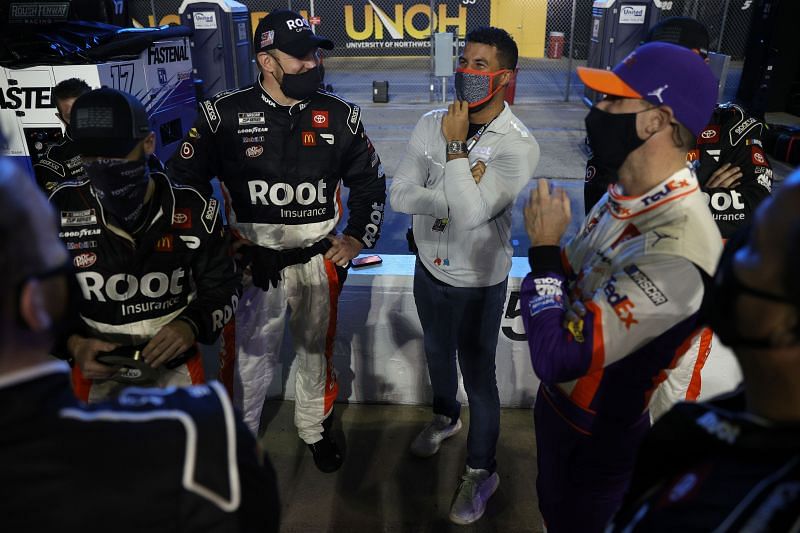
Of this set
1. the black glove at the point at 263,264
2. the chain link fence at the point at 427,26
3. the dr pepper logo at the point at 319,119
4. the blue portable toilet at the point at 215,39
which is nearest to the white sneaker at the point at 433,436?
the black glove at the point at 263,264

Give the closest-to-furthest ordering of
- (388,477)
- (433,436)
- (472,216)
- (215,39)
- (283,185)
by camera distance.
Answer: (472,216), (283,185), (388,477), (433,436), (215,39)

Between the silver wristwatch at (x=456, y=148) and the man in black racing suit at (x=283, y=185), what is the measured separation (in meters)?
0.77

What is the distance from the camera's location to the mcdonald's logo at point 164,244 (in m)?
2.27

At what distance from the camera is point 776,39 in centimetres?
1201

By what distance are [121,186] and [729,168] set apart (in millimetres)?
2709

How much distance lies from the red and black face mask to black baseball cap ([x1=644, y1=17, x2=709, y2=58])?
1.06 m

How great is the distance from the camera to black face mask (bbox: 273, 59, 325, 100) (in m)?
2.90

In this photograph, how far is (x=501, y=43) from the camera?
8.90 feet

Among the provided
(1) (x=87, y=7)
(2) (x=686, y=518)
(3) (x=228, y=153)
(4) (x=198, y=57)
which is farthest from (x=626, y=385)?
(4) (x=198, y=57)

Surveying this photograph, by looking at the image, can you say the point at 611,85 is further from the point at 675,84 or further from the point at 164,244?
the point at 164,244

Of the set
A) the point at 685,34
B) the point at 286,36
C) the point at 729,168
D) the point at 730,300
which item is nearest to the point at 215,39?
the point at 286,36

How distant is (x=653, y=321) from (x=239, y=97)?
2256mm

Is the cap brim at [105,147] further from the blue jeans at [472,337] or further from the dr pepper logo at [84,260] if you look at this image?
the blue jeans at [472,337]

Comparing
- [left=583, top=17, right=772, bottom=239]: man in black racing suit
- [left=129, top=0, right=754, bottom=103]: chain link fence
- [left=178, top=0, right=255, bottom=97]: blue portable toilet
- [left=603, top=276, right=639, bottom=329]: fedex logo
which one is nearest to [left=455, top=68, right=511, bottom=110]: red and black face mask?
[left=583, top=17, right=772, bottom=239]: man in black racing suit
